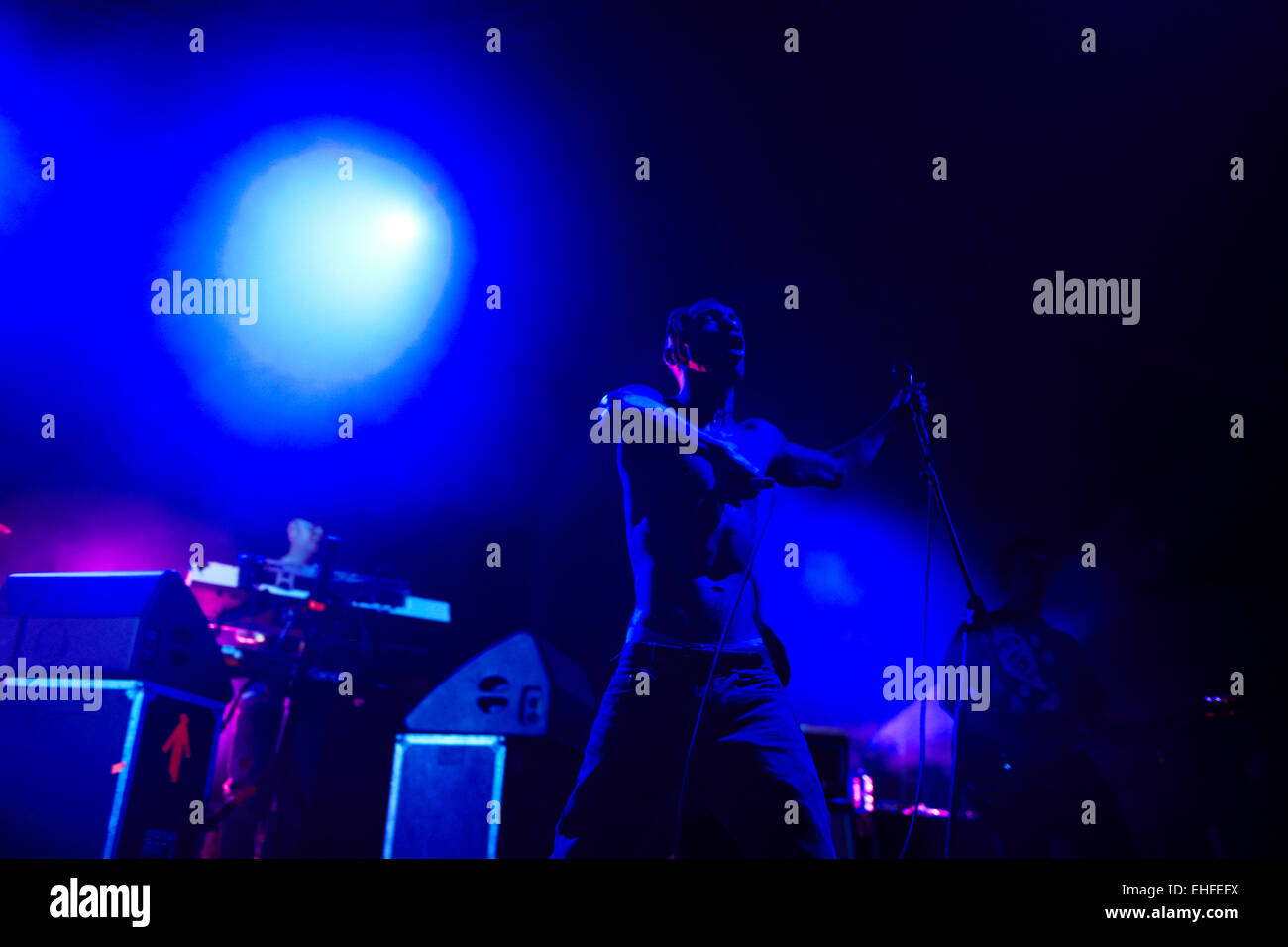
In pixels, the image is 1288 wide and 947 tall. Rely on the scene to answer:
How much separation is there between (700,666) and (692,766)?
0.35 metres

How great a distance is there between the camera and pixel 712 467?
11.2ft

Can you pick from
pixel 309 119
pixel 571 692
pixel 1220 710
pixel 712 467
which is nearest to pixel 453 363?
pixel 309 119

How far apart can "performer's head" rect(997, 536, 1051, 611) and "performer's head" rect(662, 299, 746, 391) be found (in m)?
1.67

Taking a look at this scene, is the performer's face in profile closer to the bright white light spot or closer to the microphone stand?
the microphone stand

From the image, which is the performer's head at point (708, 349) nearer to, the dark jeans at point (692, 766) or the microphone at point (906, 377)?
the microphone at point (906, 377)

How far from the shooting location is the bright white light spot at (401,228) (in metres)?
5.03

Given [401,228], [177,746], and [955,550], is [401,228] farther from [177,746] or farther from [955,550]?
[955,550]

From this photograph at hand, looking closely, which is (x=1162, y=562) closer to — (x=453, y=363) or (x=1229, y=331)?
(x=1229, y=331)

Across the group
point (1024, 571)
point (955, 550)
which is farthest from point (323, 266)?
point (1024, 571)

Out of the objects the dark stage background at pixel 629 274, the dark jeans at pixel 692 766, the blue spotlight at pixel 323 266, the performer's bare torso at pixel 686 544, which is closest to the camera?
the dark jeans at pixel 692 766

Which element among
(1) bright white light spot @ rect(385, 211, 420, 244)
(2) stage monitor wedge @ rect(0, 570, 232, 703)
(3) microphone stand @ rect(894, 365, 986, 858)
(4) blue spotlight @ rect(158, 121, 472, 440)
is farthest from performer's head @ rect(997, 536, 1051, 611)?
(1) bright white light spot @ rect(385, 211, 420, 244)

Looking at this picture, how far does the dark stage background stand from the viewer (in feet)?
14.1

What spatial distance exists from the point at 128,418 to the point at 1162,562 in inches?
229

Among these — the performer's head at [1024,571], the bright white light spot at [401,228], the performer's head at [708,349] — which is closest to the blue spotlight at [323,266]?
the bright white light spot at [401,228]
